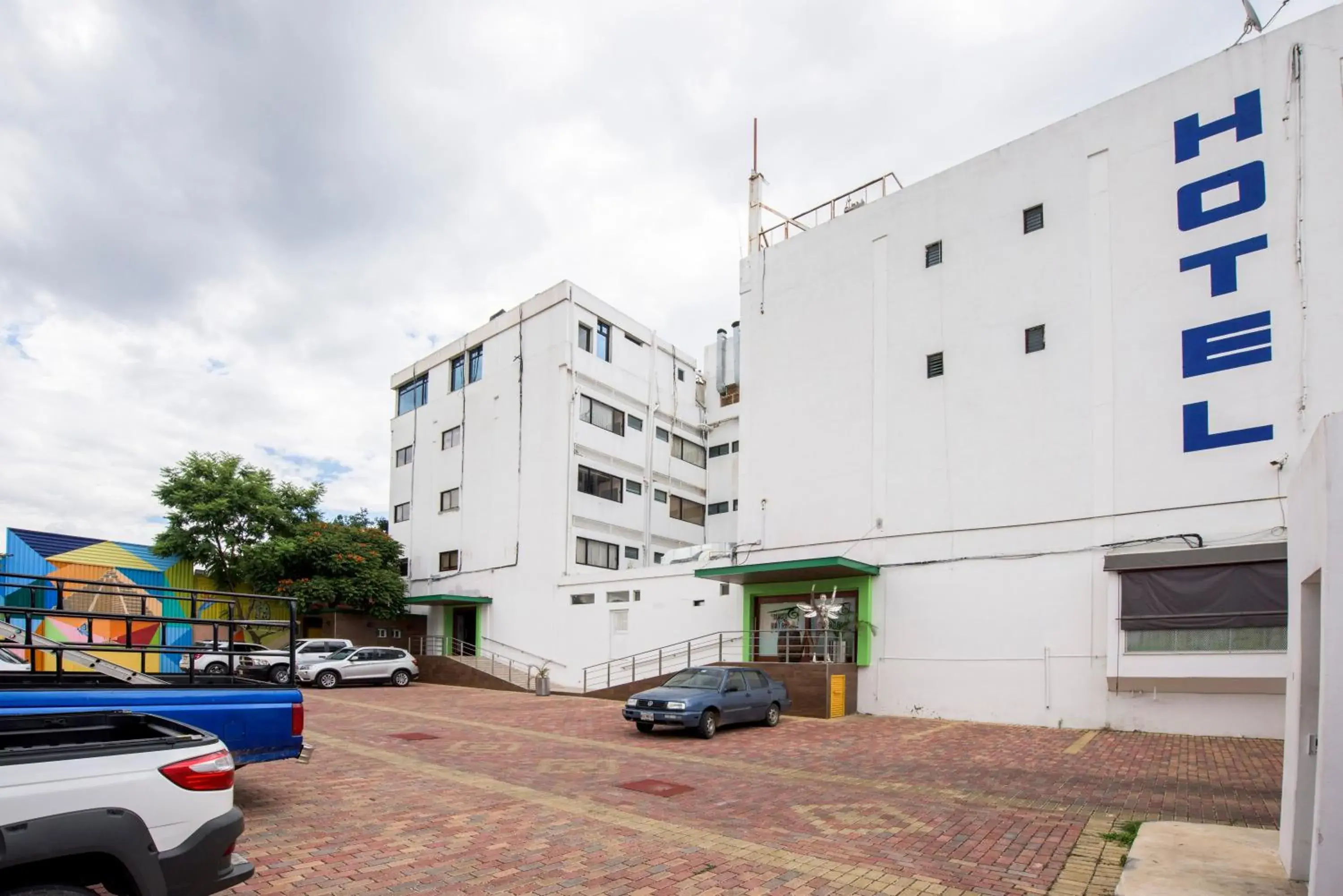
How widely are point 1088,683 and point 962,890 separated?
40.6ft

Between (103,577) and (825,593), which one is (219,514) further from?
(825,593)

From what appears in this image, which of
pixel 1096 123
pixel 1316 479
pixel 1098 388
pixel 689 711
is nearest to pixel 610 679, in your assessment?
pixel 689 711

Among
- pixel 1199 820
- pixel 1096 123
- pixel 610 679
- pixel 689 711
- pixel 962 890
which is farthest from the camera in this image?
pixel 610 679

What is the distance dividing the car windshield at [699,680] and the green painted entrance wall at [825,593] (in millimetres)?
5452

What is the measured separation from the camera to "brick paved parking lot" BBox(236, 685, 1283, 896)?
6480mm

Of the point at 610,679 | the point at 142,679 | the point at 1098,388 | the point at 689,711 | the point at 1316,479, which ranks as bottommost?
the point at 610,679

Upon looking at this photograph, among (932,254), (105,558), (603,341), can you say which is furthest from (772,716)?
(105,558)

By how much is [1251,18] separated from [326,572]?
103ft

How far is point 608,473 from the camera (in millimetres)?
32406

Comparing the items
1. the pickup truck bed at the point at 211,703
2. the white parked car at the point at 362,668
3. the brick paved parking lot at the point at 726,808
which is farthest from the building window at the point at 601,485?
the pickup truck bed at the point at 211,703

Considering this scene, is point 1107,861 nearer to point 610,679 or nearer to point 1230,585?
point 1230,585

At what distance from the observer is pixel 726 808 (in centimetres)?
909

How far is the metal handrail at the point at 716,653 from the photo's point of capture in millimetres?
20781

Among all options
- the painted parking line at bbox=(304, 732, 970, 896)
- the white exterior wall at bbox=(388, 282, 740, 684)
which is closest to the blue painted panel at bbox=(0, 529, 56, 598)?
the white exterior wall at bbox=(388, 282, 740, 684)
